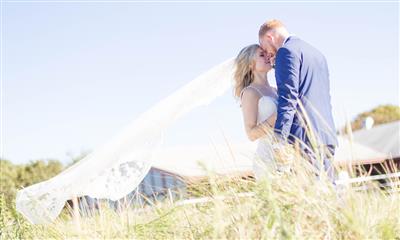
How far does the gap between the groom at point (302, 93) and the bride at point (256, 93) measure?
38cm

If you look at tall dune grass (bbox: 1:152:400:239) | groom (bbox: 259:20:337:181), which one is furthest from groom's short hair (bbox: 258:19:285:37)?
tall dune grass (bbox: 1:152:400:239)

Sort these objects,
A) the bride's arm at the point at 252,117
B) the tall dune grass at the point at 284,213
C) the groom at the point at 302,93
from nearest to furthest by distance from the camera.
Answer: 1. the tall dune grass at the point at 284,213
2. the groom at the point at 302,93
3. the bride's arm at the point at 252,117

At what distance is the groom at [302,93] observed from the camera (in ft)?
15.1

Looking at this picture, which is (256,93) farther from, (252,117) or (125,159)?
(125,159)

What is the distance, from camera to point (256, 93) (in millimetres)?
5258

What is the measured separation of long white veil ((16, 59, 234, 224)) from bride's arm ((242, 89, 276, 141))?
1.45 m

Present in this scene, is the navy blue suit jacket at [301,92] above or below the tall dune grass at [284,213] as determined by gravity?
above

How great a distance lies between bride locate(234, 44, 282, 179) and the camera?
516 cm

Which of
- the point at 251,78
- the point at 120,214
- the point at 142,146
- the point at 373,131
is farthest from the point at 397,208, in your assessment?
the point at 373,131

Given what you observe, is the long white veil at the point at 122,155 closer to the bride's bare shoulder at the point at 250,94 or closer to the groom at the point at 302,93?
the bride's bare shoulder at the point at 250,94

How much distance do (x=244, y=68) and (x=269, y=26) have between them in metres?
0.41

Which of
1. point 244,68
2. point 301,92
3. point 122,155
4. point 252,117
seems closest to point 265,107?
point 252,117

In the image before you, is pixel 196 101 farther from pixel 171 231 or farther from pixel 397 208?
pixel 397 208

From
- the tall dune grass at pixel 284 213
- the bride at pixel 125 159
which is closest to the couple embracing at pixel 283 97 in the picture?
the tall dune grass at pixel 284 213
